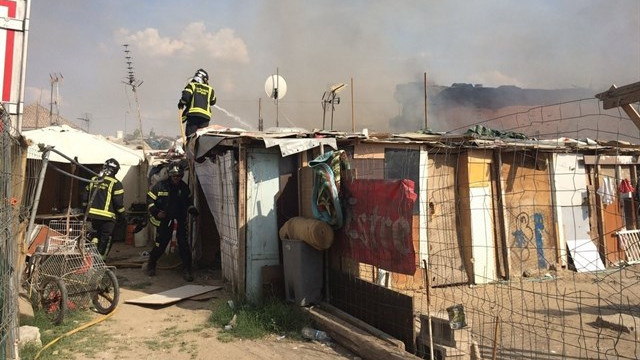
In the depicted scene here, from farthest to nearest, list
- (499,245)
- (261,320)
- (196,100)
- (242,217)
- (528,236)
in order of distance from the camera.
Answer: (528,236) < (196,100) < (499,245) < (242,217) < (261,320)

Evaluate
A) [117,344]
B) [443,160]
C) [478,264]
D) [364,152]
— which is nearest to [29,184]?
[117,344]

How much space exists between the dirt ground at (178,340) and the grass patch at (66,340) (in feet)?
0.25

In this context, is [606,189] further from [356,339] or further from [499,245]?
[356,339]

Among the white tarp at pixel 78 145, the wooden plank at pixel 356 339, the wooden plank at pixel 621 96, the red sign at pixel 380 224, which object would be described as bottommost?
the wooden plank at pixel 356 339

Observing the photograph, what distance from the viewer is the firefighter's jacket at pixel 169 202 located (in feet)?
27.9

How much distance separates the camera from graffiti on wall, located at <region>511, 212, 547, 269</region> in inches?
368

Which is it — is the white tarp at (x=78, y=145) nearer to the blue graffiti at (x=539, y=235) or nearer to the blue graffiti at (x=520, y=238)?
the blue graffiti at (x=520, y=238)

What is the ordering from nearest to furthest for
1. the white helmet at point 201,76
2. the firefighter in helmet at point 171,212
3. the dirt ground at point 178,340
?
the dirt ground at point 178,340 → the firefighter in helmet at point 171,212 → the white helmet at point 201,76

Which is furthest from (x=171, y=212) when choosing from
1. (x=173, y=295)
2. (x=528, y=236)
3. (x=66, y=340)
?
(x=528, y=236)

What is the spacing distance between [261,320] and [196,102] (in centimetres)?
510

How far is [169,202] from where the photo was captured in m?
8.55

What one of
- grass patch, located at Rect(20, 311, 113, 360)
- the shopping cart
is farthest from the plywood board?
grass patch, located at Rect(20, 311, 113, 360)

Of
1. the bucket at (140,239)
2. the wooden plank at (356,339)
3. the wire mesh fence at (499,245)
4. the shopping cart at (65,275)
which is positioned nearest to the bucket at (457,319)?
the wire mesh fence at (499,245)

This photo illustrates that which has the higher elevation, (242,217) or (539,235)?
(242,217)
